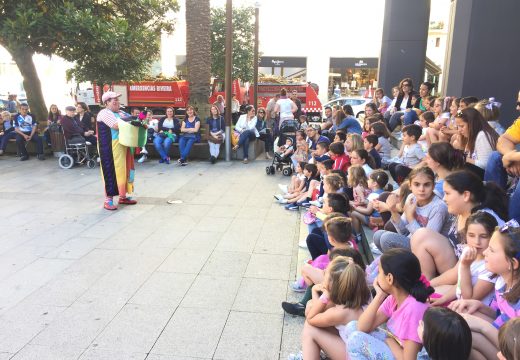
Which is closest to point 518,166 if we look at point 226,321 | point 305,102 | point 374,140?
point 226,321

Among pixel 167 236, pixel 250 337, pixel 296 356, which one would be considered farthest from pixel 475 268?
pixel 167 236

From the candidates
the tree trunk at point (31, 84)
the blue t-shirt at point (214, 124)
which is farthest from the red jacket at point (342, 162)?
the tree trunk at point (31, 84)

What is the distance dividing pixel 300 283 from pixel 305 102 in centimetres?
1649

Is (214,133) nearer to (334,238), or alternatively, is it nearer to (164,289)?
(164,289)

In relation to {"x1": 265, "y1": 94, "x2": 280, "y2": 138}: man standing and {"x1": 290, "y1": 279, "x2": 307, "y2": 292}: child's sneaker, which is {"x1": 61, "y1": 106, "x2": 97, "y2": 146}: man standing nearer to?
{"x1": 265, "y1": 94, "x2": 280, "y2": 138}: man standing

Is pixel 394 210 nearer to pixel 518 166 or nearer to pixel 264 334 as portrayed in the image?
pixel 518 166

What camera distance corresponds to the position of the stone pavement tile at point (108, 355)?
3303 mm

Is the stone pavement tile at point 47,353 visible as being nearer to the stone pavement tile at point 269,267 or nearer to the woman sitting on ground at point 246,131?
the stone pavement tile at point 269,267

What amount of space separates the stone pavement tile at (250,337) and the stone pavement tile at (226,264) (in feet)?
3.00

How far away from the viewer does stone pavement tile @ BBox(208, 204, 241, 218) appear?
23.2 ft

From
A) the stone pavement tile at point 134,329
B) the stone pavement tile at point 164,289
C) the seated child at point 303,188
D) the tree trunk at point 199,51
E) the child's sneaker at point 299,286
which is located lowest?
the stone pavement tile at point 164,289

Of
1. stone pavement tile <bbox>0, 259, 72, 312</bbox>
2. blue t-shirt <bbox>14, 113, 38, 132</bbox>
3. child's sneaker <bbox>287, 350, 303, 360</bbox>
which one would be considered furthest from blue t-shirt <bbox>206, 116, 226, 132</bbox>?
child's sneaker <bbox>287, 350, 303, 360</bbox>

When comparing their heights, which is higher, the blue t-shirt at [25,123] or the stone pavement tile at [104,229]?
the blue t-shirt at [25,123]

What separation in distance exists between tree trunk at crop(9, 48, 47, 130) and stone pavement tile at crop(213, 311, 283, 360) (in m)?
11.8
